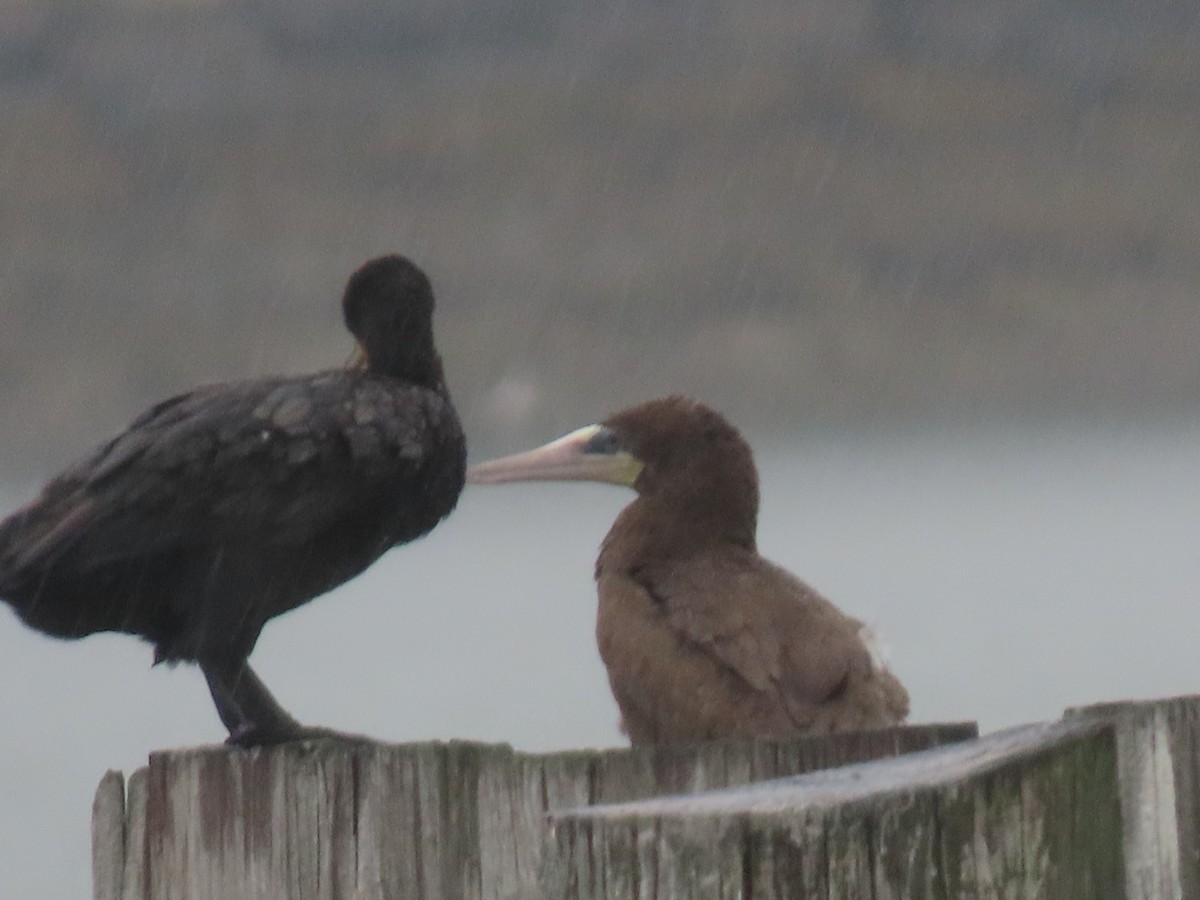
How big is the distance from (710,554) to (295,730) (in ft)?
4.96

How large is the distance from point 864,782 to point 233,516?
2522 mm

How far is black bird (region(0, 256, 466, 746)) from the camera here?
4.04 m

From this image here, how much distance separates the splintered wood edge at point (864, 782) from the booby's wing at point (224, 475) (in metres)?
2.35

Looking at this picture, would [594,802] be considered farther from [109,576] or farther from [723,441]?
[723,441]

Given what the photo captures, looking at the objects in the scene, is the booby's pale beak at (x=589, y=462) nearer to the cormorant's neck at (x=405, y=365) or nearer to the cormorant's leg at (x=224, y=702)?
the cormorant's neck at (x=405, y=365)

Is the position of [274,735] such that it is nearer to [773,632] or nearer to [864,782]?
[773,632]

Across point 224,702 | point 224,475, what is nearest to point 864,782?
point 224,475

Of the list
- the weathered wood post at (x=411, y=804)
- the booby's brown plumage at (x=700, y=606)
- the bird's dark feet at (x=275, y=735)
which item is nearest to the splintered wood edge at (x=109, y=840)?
the weathered wood post at (x=411, y=804)

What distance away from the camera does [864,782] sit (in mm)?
1854

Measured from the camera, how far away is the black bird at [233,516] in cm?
404

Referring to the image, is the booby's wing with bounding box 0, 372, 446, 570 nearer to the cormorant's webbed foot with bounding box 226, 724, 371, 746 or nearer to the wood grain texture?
the cormorant's webbed foot with bounding box 226, 724, 371, 746

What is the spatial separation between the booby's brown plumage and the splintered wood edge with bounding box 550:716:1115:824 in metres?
2.41

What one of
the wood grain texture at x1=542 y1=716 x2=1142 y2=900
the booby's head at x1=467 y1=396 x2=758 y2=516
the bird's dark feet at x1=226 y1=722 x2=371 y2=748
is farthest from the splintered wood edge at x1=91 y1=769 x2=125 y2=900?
the booby's head at x1=467 y1=396 x2=758 y2=516

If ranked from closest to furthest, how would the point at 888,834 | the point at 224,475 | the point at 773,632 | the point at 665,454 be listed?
the point at 888,834
the point at 224,475
the point at 773,632
the point at 665,454
